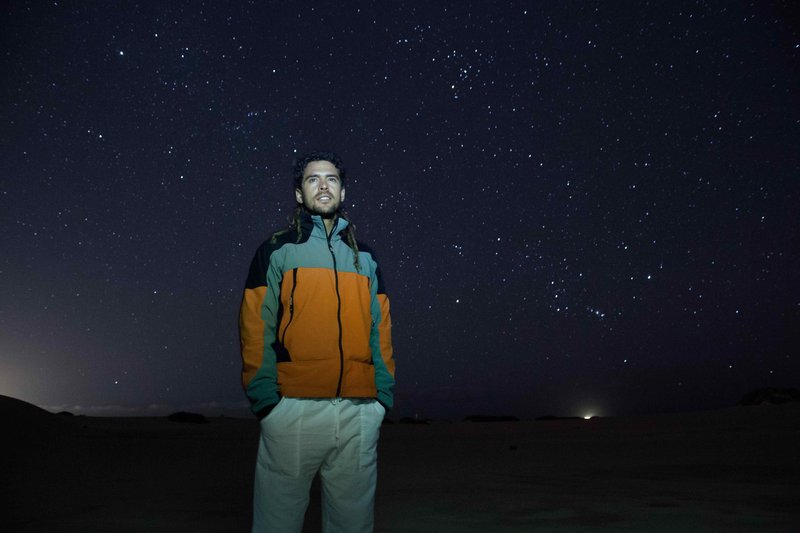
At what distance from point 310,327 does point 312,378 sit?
25cm

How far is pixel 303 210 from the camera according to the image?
3.44 metres

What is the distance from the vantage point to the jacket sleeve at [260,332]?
286 centimetres

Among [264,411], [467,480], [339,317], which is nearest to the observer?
[264,411]

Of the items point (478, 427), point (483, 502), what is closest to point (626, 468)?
point (483, 502)

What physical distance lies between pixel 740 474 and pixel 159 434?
1671 cm

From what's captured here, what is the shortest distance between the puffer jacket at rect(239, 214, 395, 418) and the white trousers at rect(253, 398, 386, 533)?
8cm

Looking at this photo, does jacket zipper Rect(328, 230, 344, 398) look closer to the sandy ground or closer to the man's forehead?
the man's forehead

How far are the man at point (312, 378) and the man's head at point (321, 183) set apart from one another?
18 cm

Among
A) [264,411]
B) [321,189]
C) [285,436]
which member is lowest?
[285,436]

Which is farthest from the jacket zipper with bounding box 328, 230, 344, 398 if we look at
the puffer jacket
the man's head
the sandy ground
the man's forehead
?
the sandy ground

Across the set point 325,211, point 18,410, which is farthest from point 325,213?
point 18,410

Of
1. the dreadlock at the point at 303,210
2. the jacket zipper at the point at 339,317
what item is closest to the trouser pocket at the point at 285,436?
the jacket zipper at the point at 339,317

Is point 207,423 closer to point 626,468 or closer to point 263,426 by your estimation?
point 626,468

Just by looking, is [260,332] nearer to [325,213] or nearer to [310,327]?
[310,327]
